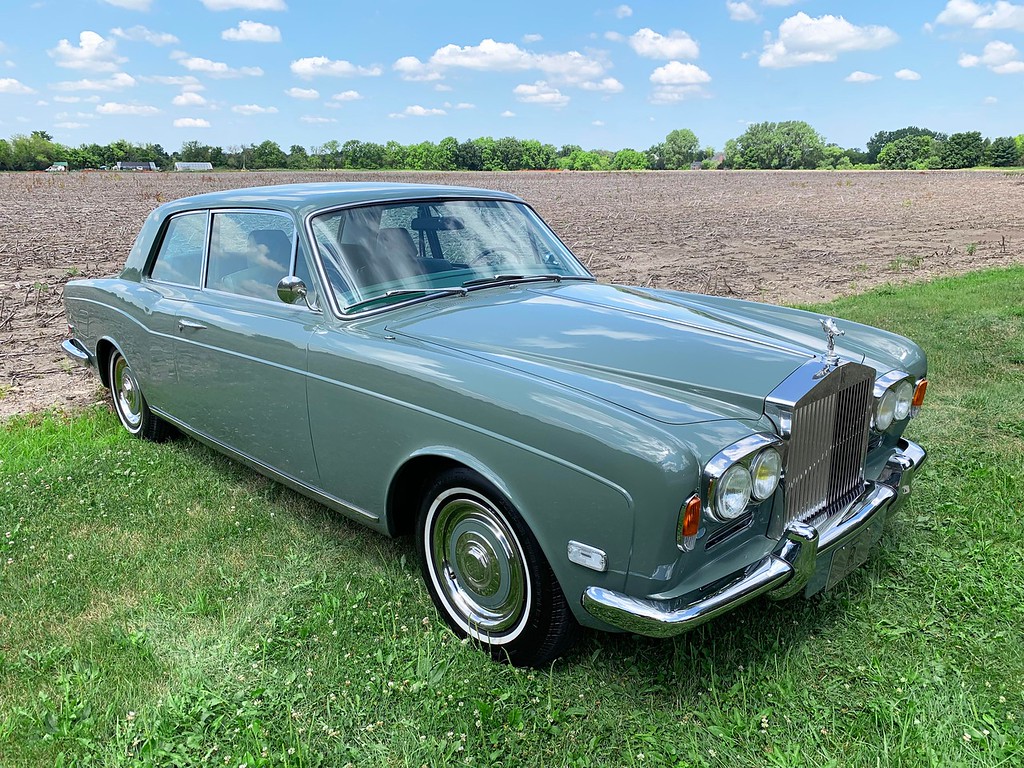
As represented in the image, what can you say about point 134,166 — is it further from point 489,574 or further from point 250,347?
point 489,574

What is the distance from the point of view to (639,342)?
2904 mm

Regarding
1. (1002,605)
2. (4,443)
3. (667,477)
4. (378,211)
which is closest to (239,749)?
(667,477)

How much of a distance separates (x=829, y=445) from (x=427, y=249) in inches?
77.5

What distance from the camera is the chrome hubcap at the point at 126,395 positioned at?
4.92 meters

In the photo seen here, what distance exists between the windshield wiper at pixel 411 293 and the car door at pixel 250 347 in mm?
183

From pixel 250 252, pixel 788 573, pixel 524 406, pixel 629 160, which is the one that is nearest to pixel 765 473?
pixel 788 573

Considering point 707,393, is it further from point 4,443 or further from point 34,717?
point 4,443

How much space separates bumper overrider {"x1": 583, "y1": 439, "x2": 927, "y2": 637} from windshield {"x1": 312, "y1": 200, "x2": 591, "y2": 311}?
1.72 metres

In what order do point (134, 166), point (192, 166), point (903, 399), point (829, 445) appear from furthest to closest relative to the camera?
point (134, 166) → point (192, 166) → point (903, 399) → point (829, 445)

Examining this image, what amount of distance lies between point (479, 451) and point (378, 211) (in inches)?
61.3

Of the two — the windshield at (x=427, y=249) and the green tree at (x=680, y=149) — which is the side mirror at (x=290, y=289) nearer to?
the windshield at (x=427, y=249)

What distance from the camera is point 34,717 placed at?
2.47 meters

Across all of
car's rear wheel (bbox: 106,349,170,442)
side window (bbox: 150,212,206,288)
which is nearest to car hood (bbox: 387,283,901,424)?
side window (bbox: 150,212,206,288)

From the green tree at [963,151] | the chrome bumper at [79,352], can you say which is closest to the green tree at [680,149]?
the green tree at [963,151]
